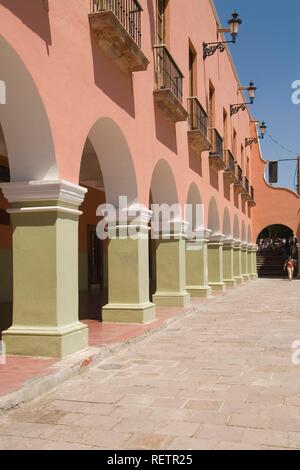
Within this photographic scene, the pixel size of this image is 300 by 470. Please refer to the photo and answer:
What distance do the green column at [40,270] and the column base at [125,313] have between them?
112 inches

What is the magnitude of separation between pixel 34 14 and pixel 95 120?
6.16ft

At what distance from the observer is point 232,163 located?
70.8 feet

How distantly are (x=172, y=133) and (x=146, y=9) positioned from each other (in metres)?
2.85

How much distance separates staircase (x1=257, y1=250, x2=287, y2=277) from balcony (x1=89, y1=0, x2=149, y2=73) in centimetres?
2588

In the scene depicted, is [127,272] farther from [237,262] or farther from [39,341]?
[237,262]

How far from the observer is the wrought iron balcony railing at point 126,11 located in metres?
7.52

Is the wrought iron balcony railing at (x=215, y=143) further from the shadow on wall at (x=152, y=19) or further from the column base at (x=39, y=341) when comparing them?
the column base at (x=39, y=341)

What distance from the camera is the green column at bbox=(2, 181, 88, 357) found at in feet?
20.4

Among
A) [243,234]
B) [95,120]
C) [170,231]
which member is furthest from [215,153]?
[243,234]

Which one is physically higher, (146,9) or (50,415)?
(146,9)

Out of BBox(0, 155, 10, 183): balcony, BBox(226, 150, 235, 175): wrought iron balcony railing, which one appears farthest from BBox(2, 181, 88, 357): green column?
BBox(226, 150, 235, 175): wrought iron balcony railing
